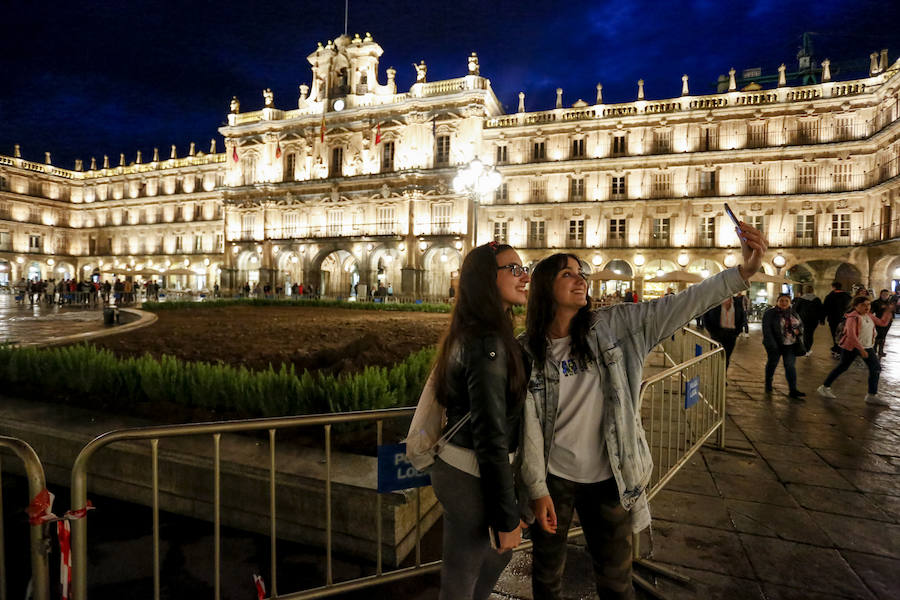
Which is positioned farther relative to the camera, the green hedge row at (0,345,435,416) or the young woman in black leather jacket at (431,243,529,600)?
the green hedge row at (0,345,435,416)

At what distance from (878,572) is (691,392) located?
1.59 meters

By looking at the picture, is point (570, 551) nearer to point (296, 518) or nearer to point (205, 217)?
point (296, 518)

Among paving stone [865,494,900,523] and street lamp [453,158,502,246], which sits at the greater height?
street lamp [453,158,502,246]

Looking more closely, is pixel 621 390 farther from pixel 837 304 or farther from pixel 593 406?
pixel 837 304

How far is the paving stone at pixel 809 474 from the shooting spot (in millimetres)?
4219

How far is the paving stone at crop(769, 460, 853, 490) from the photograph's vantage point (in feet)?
13.8

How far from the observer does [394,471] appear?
8.23 feet

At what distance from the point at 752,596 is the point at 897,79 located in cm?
3199

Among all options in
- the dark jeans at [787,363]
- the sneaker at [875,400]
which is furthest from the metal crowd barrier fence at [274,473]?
the sneaker at [875,400]

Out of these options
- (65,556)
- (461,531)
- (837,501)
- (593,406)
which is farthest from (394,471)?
(837,501)

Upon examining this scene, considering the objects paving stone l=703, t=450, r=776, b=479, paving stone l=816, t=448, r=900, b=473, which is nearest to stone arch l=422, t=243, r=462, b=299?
paving stone l=703, t=450, r=776, b=479

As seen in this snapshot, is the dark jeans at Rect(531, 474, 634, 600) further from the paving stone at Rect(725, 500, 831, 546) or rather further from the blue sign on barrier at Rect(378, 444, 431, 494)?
the paving stone at Rect(725, 500, 831, 546)

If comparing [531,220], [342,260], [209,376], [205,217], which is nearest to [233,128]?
[205,217]

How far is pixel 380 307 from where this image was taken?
22.2 meters
